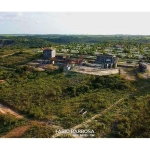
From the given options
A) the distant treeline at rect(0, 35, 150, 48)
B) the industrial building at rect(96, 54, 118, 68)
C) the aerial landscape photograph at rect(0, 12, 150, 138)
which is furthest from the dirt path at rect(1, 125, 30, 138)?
the distant treeline at rect(0, 35, 150, 48)

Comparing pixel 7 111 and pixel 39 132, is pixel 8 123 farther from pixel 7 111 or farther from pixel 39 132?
pixel 39 132

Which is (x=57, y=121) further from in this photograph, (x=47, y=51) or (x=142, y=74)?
(x=47, y=51)

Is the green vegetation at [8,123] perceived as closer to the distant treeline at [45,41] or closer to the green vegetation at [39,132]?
the green vegetation at [39,132]

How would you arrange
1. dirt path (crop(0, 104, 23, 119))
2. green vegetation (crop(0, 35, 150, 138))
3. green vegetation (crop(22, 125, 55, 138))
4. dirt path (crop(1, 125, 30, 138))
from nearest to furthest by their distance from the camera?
green vegetation (crop(22, 125, 55, 138)), dirt path (crop(1, 125, 30, 138)), green vegetation (crop(0, 35, 150, 138)), dirt path (crop(0, 104, 23, 119))

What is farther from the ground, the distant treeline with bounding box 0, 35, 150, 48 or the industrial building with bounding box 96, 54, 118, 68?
the industrial building with bounding box 96, 54, 118, 68

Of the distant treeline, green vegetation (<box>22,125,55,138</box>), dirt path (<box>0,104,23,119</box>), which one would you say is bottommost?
dirt path (<box>0,104,23,119</box>)

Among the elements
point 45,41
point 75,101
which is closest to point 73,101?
point 75,101

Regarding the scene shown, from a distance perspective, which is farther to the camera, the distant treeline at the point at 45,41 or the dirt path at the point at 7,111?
the distant treeline at the point at 45,41

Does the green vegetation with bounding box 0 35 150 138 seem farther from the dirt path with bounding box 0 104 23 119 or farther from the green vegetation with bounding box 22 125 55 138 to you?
the dirt path with bounding box 0 104 23 119

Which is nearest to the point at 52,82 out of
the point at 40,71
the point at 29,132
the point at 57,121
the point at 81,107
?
the point at 40,71

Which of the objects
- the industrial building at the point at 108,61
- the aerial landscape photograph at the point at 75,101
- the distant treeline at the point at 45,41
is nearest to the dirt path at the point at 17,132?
the aerial landscape photograph at the point at 75,101

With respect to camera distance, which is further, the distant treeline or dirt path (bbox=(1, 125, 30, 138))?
the distant treeline
